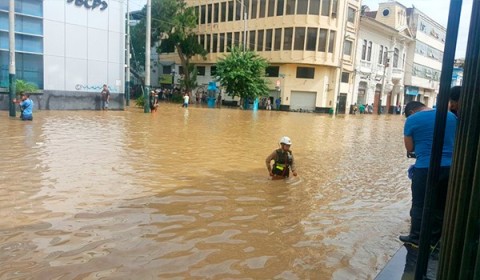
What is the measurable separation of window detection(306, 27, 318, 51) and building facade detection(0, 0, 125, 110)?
21047 mm

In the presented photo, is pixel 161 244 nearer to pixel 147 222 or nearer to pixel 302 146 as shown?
pixel 147 222

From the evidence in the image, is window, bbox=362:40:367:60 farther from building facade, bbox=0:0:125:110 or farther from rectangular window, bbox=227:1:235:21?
building facade, bbox=0:0:125:110

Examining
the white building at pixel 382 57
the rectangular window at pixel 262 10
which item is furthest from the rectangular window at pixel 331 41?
the rectangular window at pixel 262 10

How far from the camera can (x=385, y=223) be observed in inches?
243

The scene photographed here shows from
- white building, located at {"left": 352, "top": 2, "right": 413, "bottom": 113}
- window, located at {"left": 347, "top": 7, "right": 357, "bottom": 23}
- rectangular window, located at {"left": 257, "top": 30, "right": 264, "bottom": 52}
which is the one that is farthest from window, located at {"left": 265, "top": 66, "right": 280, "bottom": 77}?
white building, located at {"left": 352, "top": 2, "right": 413, "bottom": 113}

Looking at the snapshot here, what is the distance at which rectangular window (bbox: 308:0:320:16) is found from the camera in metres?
40.6

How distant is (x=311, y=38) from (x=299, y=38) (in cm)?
120

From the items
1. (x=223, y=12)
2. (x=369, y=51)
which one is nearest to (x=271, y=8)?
(x=223, y=12)

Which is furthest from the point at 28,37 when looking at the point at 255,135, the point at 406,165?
the point at 406,165

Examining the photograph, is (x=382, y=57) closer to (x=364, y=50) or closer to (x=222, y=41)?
(x=364, y=50)

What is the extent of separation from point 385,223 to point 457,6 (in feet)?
14.7

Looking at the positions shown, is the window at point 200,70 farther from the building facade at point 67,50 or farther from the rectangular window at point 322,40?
the building facade at point 67,50

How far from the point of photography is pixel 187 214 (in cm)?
595

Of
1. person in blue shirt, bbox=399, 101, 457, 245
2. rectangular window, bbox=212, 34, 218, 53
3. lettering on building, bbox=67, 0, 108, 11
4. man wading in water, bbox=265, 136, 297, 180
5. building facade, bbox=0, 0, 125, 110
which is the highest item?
rectangular window, bbox=212, 34, 218, 53
